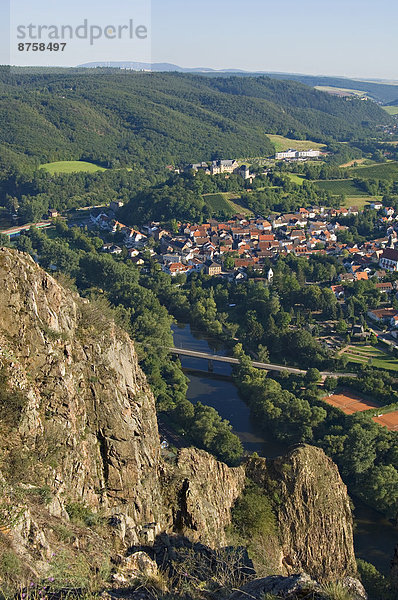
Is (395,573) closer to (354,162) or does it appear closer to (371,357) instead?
(371,357)

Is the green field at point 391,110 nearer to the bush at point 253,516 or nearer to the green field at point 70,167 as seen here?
the green field at point 70,167

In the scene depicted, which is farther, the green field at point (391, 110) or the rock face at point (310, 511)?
the green field at point (391, 110)

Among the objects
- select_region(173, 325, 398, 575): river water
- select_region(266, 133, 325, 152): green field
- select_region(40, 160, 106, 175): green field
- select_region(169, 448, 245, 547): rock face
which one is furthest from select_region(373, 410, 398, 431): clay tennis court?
select_region(266, 133, 325, 152): green field

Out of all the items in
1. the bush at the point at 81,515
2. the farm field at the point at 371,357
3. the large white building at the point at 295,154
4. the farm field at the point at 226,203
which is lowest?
the farm field at the point at 371,357

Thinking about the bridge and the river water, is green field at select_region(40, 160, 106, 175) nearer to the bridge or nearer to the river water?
the river water

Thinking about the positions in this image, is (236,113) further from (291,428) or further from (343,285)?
(291,428)

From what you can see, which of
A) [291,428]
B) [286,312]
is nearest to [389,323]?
[286,312]

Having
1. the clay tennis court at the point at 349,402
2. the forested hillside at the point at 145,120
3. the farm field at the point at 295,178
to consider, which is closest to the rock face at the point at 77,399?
the clay tennis court at the point at 349,402
